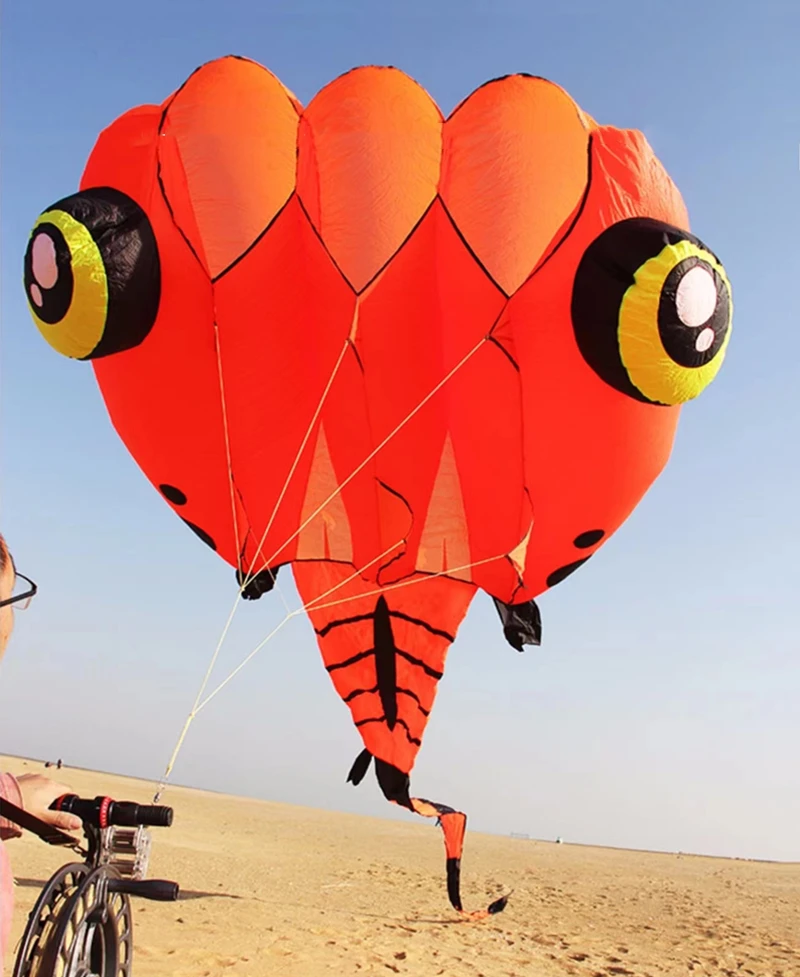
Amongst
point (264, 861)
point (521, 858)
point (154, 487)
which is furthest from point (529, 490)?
point (521, 858)

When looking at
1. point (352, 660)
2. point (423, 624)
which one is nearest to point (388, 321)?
point (423, 624)

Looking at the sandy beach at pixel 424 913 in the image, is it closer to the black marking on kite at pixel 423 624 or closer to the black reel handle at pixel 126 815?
the black marking on kite at pixel 423 624

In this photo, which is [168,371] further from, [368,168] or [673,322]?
[673,322]

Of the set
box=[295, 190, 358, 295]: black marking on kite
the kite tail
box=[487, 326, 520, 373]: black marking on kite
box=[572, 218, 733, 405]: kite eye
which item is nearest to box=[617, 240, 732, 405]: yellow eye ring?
box=[572, 218, 733, 405]: kite eye

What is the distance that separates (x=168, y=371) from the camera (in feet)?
19.0

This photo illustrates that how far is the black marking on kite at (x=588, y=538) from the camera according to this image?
20.2 feet

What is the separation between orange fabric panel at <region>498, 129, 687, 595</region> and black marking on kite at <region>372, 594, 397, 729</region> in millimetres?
1098

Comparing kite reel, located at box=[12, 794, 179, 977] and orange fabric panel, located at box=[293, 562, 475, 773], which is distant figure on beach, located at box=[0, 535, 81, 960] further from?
orange fabric panel, located at box=[293, 562, 475, 773]

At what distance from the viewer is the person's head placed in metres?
1.57

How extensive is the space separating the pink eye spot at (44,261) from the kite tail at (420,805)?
3.86 metres

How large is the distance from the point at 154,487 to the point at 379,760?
8.47 ft

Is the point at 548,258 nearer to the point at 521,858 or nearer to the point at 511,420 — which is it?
the point at 511,420

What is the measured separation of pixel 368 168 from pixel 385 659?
131 inches

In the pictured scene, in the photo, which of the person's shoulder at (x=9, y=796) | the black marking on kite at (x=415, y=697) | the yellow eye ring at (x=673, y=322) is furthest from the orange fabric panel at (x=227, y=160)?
the person's shoulder at (x=9, y=796)
